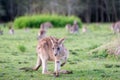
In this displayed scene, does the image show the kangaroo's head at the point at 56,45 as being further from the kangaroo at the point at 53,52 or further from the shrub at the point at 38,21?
the shrub at the point at 38,21

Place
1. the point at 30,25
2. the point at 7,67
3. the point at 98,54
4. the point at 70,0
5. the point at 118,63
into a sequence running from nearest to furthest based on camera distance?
1. the point at 7,67
2. the point at 118,63
3. the point at 98,54
4. the point at 30,25
5. the point at 70,0

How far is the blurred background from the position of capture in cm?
5659

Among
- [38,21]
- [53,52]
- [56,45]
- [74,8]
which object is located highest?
[74,8]

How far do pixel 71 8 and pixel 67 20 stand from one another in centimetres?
1731

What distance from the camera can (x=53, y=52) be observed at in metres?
9.90

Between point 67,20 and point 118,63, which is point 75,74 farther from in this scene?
point 67,20

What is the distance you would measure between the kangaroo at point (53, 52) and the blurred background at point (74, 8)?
148 feet

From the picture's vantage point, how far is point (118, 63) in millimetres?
12336

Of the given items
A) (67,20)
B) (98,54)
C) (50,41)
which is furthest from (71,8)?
(50,41)

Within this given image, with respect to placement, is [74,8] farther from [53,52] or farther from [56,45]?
[56,45]

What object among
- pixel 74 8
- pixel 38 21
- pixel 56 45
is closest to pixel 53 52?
pixel 56 45

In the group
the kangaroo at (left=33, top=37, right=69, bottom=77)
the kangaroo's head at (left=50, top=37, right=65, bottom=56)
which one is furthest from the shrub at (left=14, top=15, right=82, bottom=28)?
the kangaroo's head at (left=50, top=37, right=65, bottom=56)

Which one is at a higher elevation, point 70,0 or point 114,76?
point 70,0

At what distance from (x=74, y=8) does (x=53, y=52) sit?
4693cm
